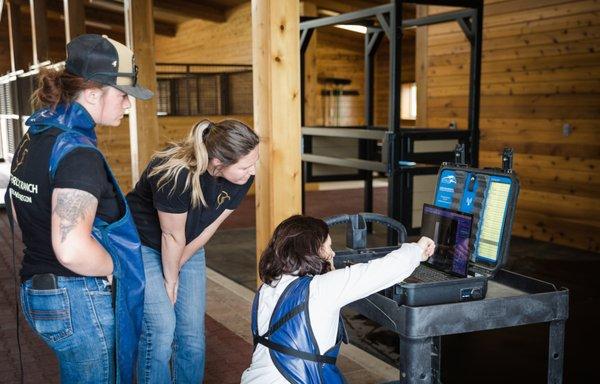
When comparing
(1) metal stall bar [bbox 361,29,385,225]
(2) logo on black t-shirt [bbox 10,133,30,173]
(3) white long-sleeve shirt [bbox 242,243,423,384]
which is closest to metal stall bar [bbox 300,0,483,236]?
(1) metal stall bar [bbox 361,29,385,225]

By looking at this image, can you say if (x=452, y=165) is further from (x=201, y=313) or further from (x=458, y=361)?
(x=458, y=361)

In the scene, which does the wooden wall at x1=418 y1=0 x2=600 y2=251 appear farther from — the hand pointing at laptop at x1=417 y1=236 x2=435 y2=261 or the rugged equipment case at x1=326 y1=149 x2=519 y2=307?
the hand pointing at laptop at x1=417 y1=236 x2=435 y2=261

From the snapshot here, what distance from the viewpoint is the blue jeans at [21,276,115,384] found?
168 centimetres

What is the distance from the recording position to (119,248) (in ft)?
5.67

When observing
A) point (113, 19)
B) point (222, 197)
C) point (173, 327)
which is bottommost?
point (173, 327)

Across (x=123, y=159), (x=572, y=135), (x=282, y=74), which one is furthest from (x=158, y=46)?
(x=282, y=74)

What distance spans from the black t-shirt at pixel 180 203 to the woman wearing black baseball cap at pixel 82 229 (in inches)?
17.1

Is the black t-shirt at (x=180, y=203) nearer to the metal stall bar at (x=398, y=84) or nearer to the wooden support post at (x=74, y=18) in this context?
the metal stall bar at (x=398, y=84)

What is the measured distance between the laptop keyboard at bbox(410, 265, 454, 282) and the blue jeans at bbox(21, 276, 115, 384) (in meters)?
0.91

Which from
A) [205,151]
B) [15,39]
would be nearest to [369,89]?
[205,151]

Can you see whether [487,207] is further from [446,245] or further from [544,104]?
[544,104]

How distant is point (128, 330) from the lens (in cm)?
177

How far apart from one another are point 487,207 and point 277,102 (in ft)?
4.68

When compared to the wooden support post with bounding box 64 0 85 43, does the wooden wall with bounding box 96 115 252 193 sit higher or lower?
lower
